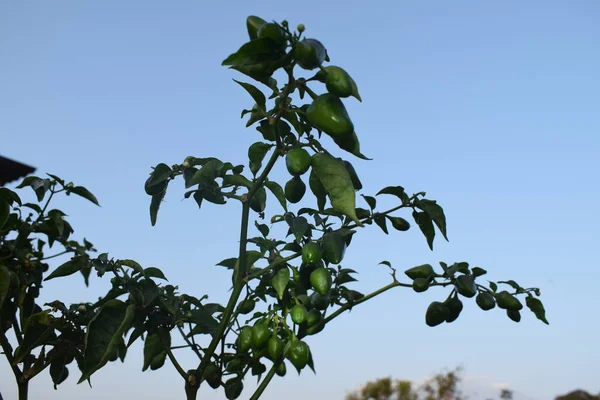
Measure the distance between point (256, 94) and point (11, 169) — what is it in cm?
462

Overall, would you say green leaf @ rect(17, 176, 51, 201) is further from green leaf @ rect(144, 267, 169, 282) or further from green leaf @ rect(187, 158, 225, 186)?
green leaf @ rect(187, 158, 225, 186)

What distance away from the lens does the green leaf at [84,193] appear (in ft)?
6.40

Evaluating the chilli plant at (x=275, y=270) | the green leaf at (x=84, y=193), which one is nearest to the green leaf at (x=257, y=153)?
the chilli plant at (x=275, y=270)

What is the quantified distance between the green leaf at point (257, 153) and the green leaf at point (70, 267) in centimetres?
59

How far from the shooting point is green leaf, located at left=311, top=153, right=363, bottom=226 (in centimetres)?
117

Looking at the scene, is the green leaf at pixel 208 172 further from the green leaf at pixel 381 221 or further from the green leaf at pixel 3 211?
the green leaf at pixel 3 211

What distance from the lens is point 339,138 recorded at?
1.16 meters

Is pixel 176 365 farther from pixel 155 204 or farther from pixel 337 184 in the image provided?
pixel 337 184

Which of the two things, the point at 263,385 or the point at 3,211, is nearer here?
the point at 263,385

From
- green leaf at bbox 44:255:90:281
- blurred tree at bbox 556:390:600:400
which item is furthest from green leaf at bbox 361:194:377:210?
blurred tree at bbox 556:390:600:400

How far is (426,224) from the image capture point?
1463mm

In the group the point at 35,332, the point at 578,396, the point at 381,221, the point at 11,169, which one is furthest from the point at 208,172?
the point at 11,169

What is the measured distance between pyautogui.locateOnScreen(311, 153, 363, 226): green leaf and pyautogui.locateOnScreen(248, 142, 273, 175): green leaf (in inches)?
8.9

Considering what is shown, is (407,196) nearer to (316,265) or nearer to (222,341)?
(316,265)
